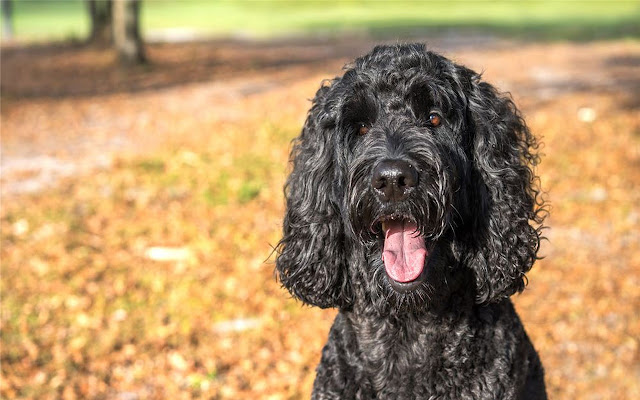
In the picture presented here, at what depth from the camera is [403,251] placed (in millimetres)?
3309

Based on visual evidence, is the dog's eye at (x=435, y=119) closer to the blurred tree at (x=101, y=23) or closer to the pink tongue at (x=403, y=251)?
the pink tongue at (x=403, y=251)

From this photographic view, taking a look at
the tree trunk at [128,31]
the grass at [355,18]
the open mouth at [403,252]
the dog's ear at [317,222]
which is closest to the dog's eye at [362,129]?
the dog's ear at [317,222]

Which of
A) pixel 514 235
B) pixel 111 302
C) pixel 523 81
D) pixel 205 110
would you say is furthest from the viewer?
pixel 523 81

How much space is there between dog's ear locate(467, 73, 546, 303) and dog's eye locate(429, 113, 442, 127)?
155mm

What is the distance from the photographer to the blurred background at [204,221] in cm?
609

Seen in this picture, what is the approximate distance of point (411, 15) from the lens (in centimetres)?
3516

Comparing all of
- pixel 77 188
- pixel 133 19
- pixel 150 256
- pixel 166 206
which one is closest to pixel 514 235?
pixel 150 256

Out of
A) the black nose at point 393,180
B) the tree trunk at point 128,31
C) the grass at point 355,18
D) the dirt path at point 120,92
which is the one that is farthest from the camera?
the grass at point 355,18

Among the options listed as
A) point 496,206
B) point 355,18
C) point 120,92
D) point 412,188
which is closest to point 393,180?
point 412,188

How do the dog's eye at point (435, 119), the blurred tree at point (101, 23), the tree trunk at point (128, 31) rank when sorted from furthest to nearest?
1. the blurred tree at point (101, 23)
2. the tree trunk at point (128, 31)
3. the dog's eye at point (435, 119)

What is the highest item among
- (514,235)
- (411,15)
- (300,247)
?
(514,235)

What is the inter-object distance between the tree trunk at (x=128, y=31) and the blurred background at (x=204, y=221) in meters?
0.05

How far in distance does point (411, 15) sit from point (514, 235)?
108 ft

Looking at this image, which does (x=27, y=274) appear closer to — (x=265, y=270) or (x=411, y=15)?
(x=265, y=270)
